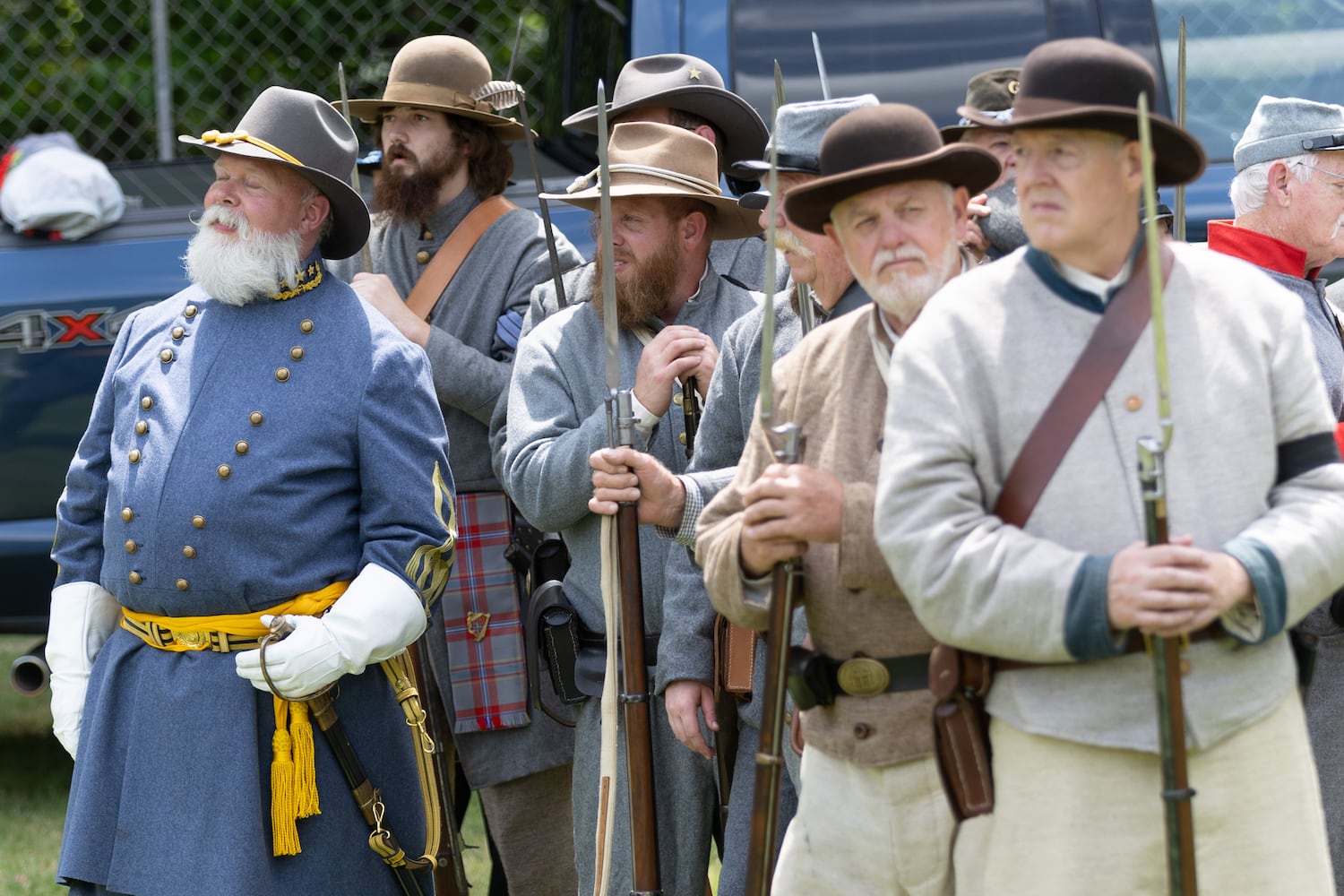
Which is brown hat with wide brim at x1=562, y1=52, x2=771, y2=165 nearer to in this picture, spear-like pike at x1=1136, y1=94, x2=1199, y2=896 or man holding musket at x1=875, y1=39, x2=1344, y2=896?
man holding musket at x1=875, y1=39, x2=1344, y2=896

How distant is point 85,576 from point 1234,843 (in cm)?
244

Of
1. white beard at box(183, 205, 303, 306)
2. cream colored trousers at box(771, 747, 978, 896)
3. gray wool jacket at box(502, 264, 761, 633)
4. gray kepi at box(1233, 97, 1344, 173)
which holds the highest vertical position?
gray kepi at box(1233, 97, 1344, 173)

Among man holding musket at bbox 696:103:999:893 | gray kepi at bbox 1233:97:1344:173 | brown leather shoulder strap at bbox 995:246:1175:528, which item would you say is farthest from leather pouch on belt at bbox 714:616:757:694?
gray kepi at bbox 1233:97:1344:173

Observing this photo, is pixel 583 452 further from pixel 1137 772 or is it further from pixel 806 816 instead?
pixel 1137 772

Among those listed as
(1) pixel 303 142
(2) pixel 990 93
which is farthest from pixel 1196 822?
(1) pixel 303 142

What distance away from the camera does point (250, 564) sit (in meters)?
3.73

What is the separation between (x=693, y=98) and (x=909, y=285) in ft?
5.54

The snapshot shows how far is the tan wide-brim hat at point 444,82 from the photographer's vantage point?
16.6 ft

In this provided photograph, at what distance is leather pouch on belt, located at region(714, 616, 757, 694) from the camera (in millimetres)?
3742

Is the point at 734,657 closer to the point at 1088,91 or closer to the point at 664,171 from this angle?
the point at 664,171

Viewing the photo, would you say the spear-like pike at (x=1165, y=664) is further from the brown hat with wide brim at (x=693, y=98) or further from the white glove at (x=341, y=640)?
the brown hat with wide brim at (x=693, y=98)

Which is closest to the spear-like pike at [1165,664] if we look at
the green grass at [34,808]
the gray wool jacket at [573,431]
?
the gray wool jacket at [573,431]

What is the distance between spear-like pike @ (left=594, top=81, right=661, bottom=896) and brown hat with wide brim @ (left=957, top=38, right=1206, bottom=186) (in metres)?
1.11

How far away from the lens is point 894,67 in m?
5.15
